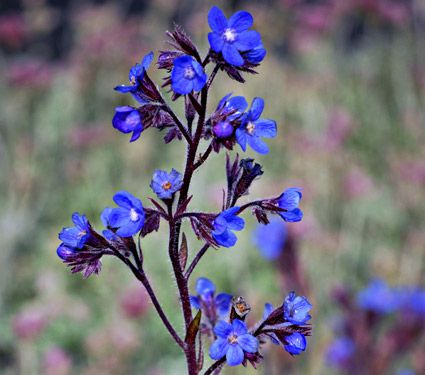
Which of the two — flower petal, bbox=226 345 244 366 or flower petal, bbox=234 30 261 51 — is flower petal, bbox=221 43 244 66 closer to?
flower petal, bbox=234 30 261 51

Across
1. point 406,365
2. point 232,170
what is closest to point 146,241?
point 406,365

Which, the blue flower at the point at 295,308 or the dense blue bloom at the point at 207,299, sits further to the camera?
the dense blue bloom at the point at 207,299

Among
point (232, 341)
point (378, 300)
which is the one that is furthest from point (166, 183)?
point (378, 300)

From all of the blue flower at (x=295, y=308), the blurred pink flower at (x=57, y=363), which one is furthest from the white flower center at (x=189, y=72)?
the blurred pink flower at (x=57, y=363)

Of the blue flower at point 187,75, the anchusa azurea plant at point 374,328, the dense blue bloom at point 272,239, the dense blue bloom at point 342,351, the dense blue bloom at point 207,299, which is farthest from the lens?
the dense blue bloom at point 272,239

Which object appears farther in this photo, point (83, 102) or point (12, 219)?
point (83, 102)

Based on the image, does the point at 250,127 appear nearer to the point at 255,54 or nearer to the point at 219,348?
the point at 255,54

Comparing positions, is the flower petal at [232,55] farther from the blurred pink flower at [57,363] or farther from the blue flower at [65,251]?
the blurred pink flower at [57,363]

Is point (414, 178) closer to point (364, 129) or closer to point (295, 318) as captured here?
point (364, 129)
